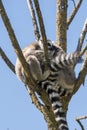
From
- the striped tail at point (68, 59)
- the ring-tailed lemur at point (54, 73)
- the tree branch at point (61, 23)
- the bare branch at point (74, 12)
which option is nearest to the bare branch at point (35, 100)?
the ring-tailed lemur at point (54, 73)

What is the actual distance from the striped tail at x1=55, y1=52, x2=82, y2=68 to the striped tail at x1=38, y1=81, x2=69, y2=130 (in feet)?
0.89

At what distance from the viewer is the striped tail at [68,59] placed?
3.84 meters

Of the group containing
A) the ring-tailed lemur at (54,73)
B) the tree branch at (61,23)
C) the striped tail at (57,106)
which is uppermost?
the tree branch at (61,23)

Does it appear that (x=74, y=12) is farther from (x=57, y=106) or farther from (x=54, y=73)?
(x=57, y=106)

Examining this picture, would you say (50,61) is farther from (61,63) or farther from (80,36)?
(80,36)

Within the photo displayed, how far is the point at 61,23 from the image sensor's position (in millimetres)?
5066

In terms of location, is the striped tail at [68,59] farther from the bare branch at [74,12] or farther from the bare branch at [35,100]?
the bare branch at [74,12]

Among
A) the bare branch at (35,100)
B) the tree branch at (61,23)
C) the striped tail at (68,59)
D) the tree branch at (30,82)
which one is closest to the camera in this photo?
the tree branch at (30,82)

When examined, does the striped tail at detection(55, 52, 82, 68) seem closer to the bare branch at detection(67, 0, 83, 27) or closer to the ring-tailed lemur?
the ring-tailed lemur

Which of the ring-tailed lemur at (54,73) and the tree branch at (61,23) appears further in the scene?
the tree branch at (61,23)

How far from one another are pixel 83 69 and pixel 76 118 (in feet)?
1.44

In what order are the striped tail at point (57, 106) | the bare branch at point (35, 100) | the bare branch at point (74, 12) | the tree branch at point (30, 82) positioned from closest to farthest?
1. the tree branch at point (30, 82)
2. the striped tail at point (57, 106)
3. the bare branch at point (35, 100)
4. the bare branch at point (74, 12)

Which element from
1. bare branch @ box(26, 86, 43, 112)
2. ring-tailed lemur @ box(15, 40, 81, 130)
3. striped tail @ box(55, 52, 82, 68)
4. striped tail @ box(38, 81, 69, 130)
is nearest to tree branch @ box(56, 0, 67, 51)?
ring-tailed lemur @ box(15, 40, 81, 130)

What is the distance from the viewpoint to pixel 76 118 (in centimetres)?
405
